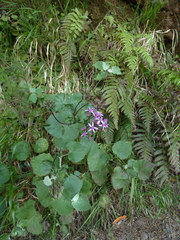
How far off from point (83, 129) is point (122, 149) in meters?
0.38

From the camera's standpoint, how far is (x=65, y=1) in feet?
8.38

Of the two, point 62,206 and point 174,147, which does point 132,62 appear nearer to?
point 174,147

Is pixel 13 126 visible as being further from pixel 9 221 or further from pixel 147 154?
pixel 147 154

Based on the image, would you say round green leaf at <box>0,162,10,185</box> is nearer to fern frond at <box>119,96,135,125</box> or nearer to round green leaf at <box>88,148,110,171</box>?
round green leaf at <box>88,148,110,171</box>

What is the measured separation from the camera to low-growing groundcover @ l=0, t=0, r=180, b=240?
162 centimetres

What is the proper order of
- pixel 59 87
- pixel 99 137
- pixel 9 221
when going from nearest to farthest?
pixel 9 221
pixel 99 137
pixel 59 87

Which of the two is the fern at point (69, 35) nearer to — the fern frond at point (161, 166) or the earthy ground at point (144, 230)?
the fern frond at point (161, 166)

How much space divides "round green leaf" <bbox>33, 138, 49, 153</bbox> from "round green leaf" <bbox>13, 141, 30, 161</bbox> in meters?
0.08

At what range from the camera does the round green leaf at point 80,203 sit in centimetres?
152

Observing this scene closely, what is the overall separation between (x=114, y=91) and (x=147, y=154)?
2.16 feet

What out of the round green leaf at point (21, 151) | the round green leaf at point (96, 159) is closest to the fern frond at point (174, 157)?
the round green leaf at point (96, 159)

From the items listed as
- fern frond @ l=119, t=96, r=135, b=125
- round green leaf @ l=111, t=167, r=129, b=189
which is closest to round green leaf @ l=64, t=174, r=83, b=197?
round green leaf @ l=111, t=167, r=129, b=189

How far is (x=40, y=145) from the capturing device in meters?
1.82

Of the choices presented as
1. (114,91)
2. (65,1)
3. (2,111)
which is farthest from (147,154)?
(65,1)
